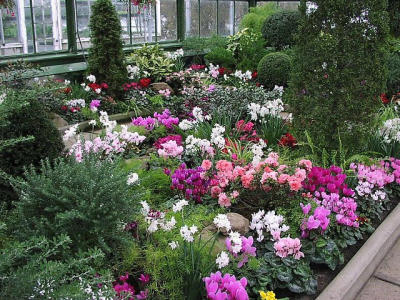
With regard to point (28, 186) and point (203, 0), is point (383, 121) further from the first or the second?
point (203, 0)

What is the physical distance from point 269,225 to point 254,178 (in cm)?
47

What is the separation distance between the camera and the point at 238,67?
9.05 m

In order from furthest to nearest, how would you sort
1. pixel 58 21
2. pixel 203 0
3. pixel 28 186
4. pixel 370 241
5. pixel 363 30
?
pixel 203 0, pixel 58 21, pixel 363 30, pixel 370 241, pixel 28 186

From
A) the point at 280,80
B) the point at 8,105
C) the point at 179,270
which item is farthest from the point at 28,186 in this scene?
the point at 280,80

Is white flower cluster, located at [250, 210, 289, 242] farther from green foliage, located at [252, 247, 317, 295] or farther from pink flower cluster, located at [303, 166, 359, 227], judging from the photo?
pink flower cluster, located at [303, 166, 359, 227]

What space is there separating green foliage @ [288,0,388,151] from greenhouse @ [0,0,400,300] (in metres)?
0.01

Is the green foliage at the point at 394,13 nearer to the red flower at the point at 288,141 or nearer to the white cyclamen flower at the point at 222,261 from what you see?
the red flower at the point at 288,141

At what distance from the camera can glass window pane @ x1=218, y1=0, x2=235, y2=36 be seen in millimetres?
10805

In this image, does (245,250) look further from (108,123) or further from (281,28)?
(281,28)

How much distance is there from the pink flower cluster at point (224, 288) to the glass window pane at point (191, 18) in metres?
8.19

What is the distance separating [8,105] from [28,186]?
0.45 m

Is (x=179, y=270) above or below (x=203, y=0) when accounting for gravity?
below

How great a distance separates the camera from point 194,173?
3.62 m

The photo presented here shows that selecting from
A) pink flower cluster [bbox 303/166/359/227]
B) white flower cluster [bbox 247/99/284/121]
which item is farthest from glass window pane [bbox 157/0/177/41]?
pink flower cluster [bbox 303/166/359/227]
